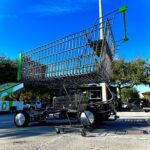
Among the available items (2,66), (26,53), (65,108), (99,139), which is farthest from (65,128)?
(2,66)

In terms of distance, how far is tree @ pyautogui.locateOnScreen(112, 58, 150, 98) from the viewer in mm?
32344

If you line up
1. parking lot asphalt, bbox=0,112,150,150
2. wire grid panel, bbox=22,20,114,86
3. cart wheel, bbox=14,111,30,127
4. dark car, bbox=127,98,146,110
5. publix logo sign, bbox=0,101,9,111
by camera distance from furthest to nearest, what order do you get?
dark car, bbox=127,98,146,110 → publix logo sign, bbox=0,101,9,111 → cart wheel, bbox=14,111,30,127 → wire grid panel, bbox=22,20,114,86 → parking lot asphalt, bbox=0,112,150,150

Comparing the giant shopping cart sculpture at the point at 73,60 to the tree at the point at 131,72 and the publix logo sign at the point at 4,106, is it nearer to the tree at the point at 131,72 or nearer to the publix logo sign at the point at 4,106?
the publix logo sign at the point at 4,106

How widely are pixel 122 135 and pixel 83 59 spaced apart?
9.26 ft

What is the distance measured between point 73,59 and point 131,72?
23816mm

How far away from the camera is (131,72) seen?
32.9 m

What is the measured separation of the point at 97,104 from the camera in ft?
35.9

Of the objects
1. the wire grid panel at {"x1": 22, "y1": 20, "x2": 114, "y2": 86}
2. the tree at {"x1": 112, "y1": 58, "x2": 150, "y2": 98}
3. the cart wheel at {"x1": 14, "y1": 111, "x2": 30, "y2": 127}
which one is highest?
the tree at {"x1": 112, "y1": 58, "x2": 150, "y2": 98}

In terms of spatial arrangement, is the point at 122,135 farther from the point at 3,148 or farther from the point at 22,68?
the point at 22,68

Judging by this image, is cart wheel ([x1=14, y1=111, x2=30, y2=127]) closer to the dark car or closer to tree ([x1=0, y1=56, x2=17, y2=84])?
the dark car

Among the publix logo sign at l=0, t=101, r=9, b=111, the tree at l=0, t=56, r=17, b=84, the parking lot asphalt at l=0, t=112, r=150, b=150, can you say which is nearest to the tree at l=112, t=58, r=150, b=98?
the tree at l=0, t=56, r=17, b=84

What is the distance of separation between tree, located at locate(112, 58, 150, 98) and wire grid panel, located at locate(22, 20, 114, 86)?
71.0 ft

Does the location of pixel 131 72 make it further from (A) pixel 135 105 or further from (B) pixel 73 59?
(B) pixel 73 59

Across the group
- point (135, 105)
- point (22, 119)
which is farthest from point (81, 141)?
point (135, 105)
